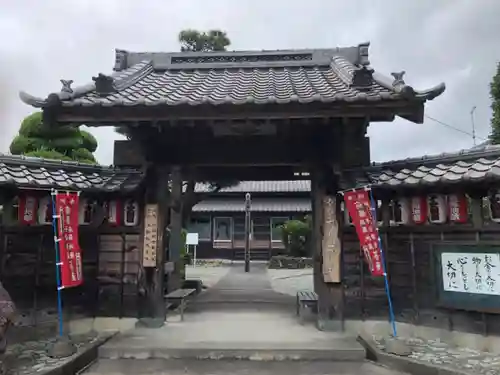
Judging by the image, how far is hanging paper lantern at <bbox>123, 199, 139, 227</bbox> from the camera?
22.9 ft

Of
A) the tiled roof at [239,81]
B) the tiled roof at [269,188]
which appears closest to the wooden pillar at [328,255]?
the tiled roof at [239,81]

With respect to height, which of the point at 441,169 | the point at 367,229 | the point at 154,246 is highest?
the point at 441,169

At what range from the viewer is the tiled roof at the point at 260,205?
28484 mm

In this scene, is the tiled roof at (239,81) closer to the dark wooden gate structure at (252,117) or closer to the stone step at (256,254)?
the dark wooden gate structure at (252,117)

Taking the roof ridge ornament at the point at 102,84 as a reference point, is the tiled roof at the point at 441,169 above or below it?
below

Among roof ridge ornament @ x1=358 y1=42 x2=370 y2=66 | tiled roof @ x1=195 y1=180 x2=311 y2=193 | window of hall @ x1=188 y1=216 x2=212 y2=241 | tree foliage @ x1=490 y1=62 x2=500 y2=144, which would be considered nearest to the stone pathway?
roof ridge ornament @ x1=358 y1=42 x2=370 y2=66

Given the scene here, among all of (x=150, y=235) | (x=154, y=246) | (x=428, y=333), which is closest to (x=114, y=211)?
(x=150, y=235)

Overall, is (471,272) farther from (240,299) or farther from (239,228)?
(239,228)

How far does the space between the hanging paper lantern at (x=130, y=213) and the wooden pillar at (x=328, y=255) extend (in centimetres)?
313

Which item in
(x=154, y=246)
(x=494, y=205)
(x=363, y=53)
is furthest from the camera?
(x=363, y=53)

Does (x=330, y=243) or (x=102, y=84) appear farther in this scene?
(x=330, y=243)

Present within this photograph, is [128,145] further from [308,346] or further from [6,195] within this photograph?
[308,346]

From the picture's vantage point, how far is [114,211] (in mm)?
6961

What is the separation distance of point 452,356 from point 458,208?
79.5 inches
